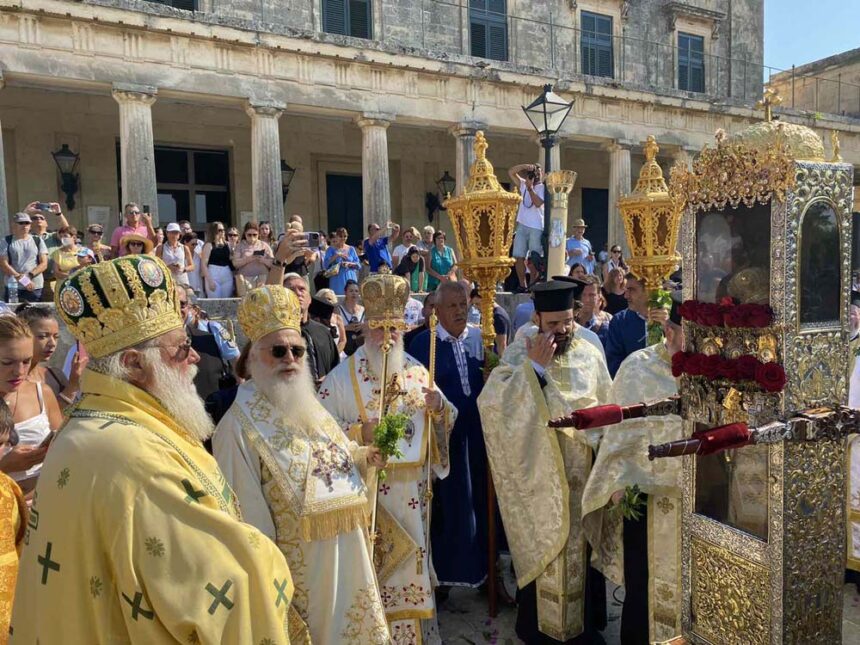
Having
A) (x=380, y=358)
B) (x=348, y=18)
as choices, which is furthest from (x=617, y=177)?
(x=380, y=358)

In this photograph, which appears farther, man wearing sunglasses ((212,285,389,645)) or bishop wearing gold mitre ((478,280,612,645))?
bishop wearing gold mitre ((478,280,612,645))

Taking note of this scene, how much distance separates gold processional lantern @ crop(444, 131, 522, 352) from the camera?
480 cm

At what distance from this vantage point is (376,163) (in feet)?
52.7

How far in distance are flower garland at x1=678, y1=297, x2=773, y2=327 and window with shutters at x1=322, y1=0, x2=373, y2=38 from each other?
15.9 meters

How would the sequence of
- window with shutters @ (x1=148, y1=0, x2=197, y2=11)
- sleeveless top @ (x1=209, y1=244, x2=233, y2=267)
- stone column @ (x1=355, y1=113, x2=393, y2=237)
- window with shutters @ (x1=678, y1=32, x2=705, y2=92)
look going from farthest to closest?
window with shutters @ (x1=678, y1=32, x2=705, y2=92), stone column @ (x1=355, y1=113, x2=393, y2=237), window with shutters @ (x1=148, y1=0, x2=197, y2=11), sleeveless top @ (x1=209, y1=244, x2=233, y2=267)

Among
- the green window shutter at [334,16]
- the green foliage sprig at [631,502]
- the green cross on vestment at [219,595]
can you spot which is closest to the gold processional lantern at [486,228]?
the green foliage sprig at [631,502]

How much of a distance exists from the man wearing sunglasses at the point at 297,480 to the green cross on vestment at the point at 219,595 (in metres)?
1.17

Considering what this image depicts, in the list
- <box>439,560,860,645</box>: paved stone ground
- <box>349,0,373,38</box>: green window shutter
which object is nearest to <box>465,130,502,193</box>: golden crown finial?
<box>439,560,860,645</box>: paved stone ground

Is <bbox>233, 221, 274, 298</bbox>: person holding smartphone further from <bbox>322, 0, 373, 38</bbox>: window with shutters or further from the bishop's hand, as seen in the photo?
<bbox>322, 0, 373, 38</bbox>: window with shutters

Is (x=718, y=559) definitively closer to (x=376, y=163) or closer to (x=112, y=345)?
(x=112, y=345)

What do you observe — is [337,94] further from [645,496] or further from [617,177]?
[645,496]

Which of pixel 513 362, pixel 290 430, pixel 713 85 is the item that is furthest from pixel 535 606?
pixel 713 85

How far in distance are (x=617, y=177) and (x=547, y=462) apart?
54.8ft

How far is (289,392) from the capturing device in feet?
10.2
